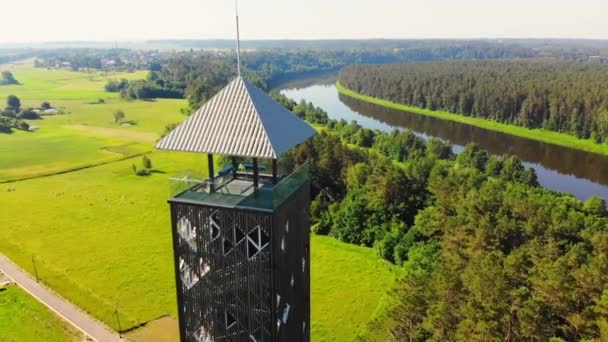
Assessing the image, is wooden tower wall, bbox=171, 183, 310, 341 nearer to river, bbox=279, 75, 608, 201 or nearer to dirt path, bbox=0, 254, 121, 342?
dirt path, bbox=0, 254, 121, 342

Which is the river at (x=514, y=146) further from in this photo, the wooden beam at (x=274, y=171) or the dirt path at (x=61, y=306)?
the wooden beam at (x=274, y=171)

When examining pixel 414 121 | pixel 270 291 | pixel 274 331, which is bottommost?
pixel 414 121

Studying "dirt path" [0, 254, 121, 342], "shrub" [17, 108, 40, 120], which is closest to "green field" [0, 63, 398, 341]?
"dirt path" [0, 254, 121, 342]

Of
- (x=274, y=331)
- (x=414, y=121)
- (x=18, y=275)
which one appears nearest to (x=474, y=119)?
(x=414, y=121)

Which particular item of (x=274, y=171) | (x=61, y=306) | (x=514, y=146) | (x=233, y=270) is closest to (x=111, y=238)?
(x=61, y=306)

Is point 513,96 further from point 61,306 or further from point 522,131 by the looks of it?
point 61,306

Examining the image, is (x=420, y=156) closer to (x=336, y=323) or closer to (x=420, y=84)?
(x=336, y=323)

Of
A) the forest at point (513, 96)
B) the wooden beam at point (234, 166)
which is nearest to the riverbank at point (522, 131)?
the forest at point (513, 96)
